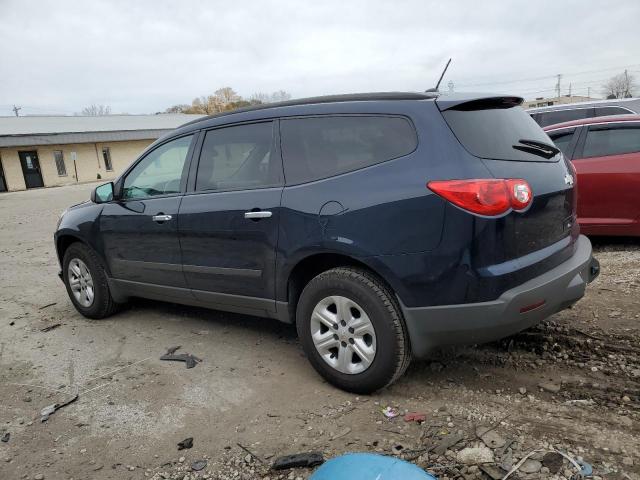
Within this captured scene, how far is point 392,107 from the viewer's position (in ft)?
10.3

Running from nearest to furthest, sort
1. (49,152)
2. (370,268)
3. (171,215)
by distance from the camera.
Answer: (370,268)
(171,215)
(49,152)

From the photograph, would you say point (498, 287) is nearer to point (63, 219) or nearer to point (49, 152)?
point (63, 219)

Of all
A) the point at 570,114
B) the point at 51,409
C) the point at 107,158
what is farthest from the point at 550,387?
the point at 107,158

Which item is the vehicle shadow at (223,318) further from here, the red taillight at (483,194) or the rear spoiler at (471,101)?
the rear spoiler at (471,101)

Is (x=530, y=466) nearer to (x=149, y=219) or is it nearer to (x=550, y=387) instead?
(x=550, y=387)

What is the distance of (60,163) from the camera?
32.3 m

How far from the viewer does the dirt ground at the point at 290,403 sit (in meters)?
2.68

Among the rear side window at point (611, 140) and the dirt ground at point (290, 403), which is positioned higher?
the rear side window at point (611, 140)

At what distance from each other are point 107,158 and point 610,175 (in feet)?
A: 114

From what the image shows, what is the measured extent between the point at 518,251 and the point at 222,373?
222 centimetres

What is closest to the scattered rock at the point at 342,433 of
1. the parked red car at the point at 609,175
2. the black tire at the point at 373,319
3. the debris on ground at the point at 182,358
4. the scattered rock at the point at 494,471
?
the black tire at the point at 373,319

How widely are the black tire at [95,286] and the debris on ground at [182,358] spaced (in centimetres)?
120

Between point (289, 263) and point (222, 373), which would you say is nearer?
point (289, 263)

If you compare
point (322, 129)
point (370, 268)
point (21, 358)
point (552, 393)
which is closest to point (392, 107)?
point (322, 129)
